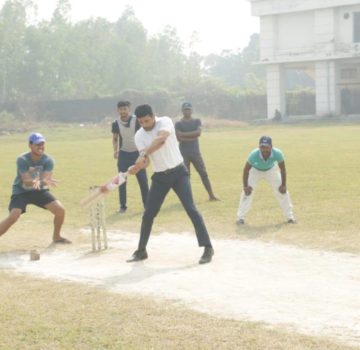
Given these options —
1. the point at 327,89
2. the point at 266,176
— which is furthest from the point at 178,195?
the point at 327,89

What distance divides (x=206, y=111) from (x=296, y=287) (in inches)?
2660

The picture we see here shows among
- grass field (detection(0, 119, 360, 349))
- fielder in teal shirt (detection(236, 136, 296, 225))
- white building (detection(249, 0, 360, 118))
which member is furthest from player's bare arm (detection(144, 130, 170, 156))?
white building (detection(249, 0, 360, 118))

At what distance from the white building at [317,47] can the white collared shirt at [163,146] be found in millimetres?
55688

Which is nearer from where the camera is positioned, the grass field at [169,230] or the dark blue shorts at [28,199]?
the grass field at [169,230]

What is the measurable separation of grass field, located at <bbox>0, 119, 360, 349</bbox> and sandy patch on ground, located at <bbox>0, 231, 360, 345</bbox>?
A: 1.07ft

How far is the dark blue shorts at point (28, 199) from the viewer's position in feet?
34.9

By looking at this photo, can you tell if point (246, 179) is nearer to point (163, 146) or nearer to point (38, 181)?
point (163, 146)

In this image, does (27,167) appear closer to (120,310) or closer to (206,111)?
(120,310)

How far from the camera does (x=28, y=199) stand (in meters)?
10.7

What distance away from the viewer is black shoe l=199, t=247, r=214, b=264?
920 cm

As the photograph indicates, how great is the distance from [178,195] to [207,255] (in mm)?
805

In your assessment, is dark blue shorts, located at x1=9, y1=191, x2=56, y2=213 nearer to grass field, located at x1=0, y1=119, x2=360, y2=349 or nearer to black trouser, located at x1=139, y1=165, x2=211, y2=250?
grass field, located at x1=0, y1=119, x2=360, y2=349

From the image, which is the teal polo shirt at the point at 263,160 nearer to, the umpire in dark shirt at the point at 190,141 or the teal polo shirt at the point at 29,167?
the umpire in dark shirt at the point at 190,141

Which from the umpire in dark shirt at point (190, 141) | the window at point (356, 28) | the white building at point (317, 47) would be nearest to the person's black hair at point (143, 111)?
the umpire in dark shirt at point (190, 141)
